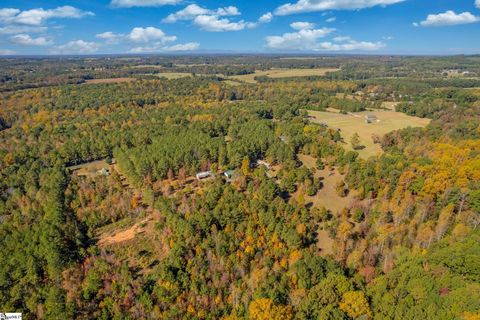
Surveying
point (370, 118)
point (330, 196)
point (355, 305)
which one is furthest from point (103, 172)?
point (370, 118)

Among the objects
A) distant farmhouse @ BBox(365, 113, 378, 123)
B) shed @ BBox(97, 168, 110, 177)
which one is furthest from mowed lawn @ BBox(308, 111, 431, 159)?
shed @ BBox(97, 168, 110, 177)

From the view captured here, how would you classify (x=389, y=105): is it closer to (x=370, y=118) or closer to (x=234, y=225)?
(x=370, y=118)

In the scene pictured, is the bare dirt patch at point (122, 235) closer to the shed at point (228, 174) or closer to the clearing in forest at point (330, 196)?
the shed at point (228, 174)

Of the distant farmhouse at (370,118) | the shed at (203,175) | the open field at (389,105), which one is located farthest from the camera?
the open field at (389,105)

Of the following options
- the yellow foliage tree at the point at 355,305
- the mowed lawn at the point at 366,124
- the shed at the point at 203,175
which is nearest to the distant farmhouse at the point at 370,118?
the mowed lawn at the point at 366,124

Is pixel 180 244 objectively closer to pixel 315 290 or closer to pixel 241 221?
pixel 241 221
